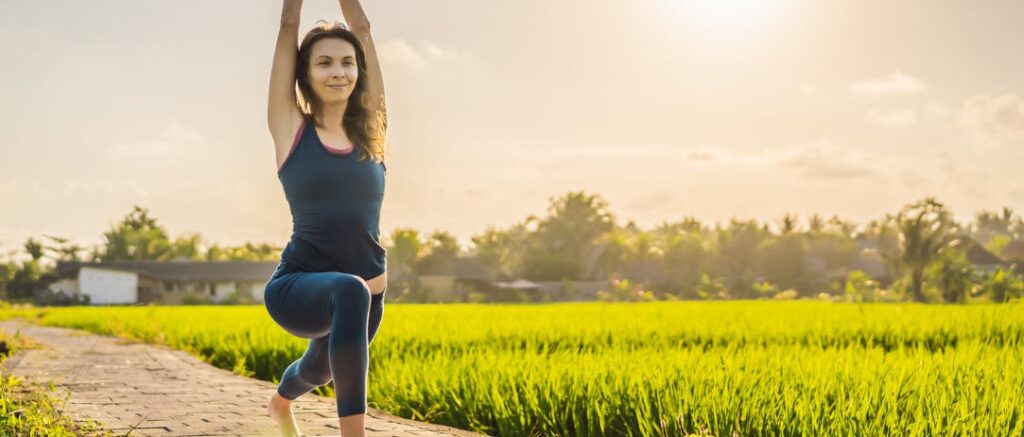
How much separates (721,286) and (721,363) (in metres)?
46.1

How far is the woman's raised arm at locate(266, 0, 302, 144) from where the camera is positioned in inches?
128

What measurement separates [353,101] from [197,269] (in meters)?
59.9

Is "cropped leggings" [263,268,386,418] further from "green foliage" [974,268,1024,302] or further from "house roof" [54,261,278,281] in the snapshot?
"house roof" [54,261,278,281]

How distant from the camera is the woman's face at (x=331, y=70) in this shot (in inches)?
127

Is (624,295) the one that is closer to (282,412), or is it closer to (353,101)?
(282,412)

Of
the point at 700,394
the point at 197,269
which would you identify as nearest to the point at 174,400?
the point at 700,394

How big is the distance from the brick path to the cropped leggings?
151cm

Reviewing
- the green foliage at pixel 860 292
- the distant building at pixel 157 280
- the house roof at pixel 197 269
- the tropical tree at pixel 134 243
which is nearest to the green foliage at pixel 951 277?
the green foliage at pixel 860 292

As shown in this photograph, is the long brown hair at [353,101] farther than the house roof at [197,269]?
No

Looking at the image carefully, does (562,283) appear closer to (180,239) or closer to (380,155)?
(180,239)

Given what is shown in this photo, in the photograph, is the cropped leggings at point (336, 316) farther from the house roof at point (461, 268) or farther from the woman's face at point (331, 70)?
the house roof at point (461, 268)

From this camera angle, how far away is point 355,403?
3049mm

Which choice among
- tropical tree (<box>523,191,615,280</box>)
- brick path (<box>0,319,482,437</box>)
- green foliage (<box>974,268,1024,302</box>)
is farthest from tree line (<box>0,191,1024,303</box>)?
brick path (<box>0,319,482,437</box>)

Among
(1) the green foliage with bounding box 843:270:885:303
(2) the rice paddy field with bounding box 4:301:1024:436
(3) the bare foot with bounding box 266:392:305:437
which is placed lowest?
(1) the green foliage with bounding box 843:270:885:303
